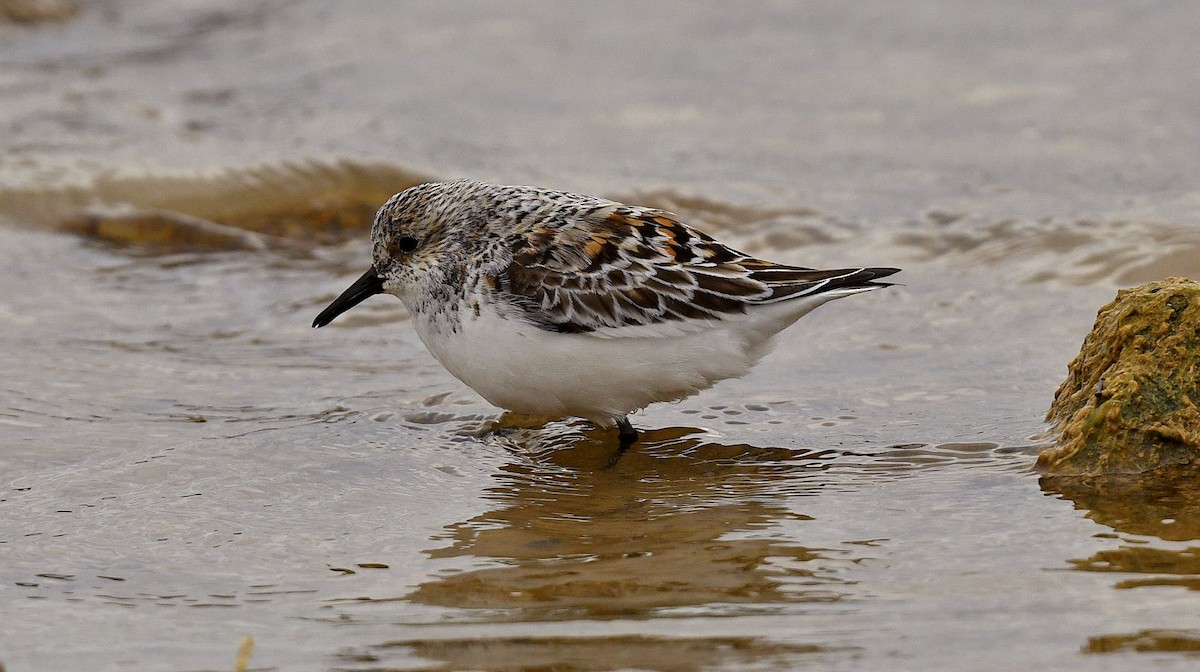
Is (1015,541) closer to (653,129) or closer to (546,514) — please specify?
(546,514)

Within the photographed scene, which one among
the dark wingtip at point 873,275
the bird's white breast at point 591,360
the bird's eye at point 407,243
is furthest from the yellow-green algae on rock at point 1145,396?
the bird's eye at point 407,243

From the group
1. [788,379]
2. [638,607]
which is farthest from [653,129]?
[638,607]

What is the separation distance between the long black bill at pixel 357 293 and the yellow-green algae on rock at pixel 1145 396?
9.59 ft

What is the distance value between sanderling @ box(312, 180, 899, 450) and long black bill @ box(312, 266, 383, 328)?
1.46 feet

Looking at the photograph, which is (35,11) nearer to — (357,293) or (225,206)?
(225,206)

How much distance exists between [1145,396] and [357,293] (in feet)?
10.8

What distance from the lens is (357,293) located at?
6227mm

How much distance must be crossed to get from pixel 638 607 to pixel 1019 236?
5444 millimetres

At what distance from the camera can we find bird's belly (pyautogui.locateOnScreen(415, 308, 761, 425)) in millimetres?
5305

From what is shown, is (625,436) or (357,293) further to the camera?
(357,293)

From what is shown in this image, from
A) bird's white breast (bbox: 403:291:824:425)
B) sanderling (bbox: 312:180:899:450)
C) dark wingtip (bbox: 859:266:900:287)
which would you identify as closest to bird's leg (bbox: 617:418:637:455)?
sanderling (bbox: 312:180:899:450)

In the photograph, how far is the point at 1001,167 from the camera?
1015cm

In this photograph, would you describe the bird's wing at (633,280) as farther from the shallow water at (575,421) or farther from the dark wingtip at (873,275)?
the shallow water at (575,421)

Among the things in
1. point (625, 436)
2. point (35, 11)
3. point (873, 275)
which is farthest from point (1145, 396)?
point (35, 11)
